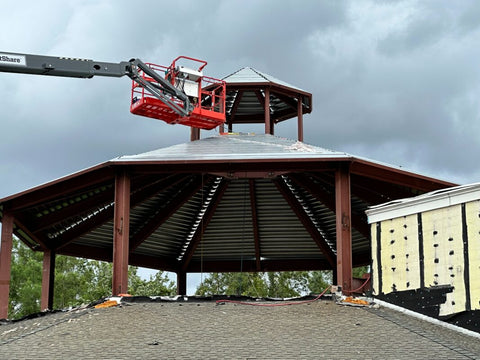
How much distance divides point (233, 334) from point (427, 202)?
642 centimetres

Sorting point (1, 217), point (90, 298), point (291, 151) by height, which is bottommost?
point (90, 298)

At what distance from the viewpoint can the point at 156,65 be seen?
26.6m

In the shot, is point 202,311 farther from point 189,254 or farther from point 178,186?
point 189,254

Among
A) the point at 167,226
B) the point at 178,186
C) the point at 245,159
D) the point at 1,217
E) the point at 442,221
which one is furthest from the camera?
the point at 167,226

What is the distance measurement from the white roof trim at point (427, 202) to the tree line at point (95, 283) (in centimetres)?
3416

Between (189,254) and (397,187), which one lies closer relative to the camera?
(397,187)

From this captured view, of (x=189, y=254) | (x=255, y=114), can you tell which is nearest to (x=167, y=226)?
(x=189, y=254)

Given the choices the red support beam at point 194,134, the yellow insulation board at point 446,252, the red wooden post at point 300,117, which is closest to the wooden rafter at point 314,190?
the red wooden post at point 300,117

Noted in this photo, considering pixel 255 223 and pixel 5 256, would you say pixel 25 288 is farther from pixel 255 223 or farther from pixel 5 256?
pixel 5 256

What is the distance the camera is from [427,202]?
21016 millimetres

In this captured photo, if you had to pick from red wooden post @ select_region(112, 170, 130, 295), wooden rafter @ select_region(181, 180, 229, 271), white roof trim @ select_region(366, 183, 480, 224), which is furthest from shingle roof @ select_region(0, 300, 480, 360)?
wooden rafter @ select_region(181, 180, 229, 271)

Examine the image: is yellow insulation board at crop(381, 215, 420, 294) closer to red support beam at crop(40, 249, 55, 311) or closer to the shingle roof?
the shingle roof

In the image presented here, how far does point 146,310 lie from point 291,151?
310 inches

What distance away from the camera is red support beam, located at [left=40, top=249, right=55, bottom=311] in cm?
3259
